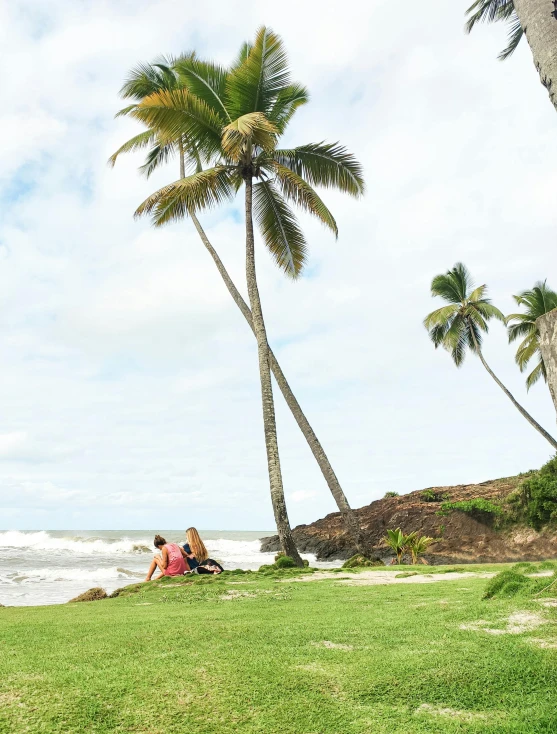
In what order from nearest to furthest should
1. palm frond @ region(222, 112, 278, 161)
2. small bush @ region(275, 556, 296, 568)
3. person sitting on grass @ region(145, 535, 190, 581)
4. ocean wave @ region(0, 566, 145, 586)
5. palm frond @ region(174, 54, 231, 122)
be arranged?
person sitting on grass @ region(145, 535, 190, 581)
small bush @ region(275, 556, 296, 568)
palm frond @ region(222, 112, 278, 161)
palm frond @ region(174, 54, 231, 122)
ocean wave @ region(0, 566, 145, 586)

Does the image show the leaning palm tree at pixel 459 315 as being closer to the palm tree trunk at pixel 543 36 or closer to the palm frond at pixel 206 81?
the palm frond at pixel 206 81

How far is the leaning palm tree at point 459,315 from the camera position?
1155 inches

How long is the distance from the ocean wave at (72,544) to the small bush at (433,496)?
701 inches

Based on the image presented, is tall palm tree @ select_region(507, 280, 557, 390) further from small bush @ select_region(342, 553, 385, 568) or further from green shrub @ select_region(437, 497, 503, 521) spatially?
small bush @ select_region(342, 553, 385, 568)

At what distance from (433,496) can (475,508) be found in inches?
133

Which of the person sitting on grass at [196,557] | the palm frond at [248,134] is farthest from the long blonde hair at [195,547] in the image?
the palm frond at [248,134]

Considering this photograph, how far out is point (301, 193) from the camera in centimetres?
1498

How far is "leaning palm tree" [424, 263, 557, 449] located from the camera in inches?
1155

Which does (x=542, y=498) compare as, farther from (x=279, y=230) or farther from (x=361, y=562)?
(x=279, y=230)

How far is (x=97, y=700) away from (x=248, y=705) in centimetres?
76

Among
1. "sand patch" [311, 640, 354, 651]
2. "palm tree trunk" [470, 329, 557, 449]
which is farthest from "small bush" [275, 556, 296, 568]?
"palm tree trunk" [470, 329, 557, 449]

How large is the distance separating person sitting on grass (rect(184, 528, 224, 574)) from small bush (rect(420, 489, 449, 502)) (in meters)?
16.7

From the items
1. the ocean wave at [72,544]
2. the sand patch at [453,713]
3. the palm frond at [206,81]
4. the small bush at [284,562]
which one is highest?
the palm frond at [206,81]

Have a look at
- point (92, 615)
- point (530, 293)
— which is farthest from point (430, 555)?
point (92, 615)
